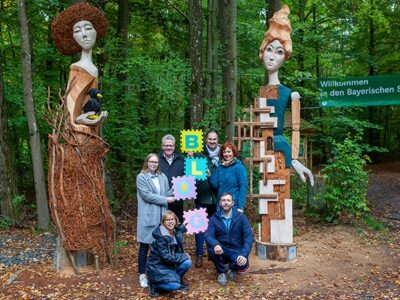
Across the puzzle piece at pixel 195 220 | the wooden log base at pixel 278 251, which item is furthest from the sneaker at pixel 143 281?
the wooden log base at pixel 278 251

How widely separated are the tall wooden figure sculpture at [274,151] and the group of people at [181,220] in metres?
0.67

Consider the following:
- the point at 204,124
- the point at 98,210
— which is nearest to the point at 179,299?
the point at 98,210

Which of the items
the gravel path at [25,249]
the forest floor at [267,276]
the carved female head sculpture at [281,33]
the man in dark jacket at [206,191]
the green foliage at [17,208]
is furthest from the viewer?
the green foliage at [17,208]

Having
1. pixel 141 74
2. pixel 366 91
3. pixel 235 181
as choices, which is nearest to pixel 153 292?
pixel 235 181

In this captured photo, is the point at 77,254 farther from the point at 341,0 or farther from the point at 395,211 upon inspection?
the point at 341,0

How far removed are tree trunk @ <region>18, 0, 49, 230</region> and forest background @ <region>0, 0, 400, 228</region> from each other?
0.7 inches

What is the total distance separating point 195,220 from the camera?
16.9ft

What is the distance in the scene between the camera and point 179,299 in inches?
180

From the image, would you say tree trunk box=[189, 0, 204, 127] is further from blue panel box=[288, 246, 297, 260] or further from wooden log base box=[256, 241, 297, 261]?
blue panel box=[288, 246, 297, 260]

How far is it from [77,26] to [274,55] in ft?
9.04

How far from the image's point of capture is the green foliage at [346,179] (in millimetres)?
7750

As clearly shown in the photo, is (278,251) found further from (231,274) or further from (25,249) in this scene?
(25,249)

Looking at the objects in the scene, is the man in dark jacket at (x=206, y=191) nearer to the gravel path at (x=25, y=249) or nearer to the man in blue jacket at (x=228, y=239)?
the man in blue jacket at (x=228, y=239)

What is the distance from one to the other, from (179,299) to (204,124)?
12.3 feet
